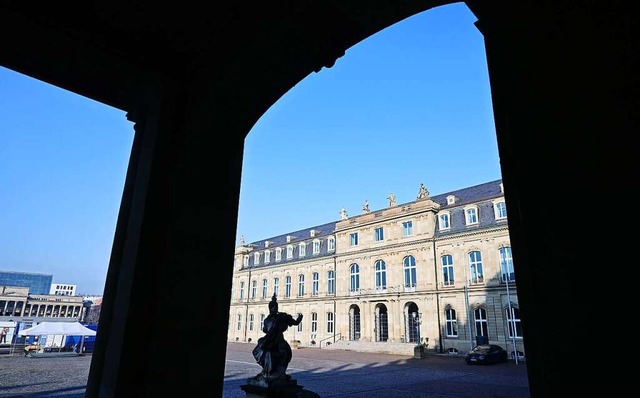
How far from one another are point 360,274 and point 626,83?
34109mm

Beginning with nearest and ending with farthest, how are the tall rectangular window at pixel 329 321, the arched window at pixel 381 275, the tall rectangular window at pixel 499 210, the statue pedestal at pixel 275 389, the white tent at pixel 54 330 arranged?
the statue pedestal at pixel 275 389 < the white tent at pixel 54 330 < the tall rectangular window at pixel 499 210 < the arched window at pixel 381 275 < the tall rectangular window at pixel 329 321

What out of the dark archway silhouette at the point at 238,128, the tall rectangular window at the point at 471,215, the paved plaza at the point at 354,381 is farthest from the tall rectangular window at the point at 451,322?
the dark archway silhouette at the point at 238,128

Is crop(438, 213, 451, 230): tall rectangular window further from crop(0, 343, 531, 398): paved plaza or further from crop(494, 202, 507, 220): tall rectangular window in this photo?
crop(0, 343, 531, 398): paved plaza

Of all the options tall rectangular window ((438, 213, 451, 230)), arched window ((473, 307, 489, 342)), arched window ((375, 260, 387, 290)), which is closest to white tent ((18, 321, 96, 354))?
arched window ((375, 260, 387, 290))

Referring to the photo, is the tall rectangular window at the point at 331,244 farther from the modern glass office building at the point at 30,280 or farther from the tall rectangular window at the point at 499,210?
the modern glass office building at the point at 30,280

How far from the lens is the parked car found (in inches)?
828

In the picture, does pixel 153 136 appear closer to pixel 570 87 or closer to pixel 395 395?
pixel 570 87

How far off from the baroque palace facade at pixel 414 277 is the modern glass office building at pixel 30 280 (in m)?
122

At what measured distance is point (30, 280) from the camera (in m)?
126

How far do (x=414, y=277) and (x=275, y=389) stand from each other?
24793 mm

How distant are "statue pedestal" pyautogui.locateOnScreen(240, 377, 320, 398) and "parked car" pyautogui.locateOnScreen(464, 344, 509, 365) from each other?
56.2 feet

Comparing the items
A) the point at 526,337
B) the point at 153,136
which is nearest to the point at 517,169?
the point at 526,337

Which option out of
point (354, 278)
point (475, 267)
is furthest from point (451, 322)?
point (354, 278)

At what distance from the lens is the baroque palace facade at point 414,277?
2617cm
